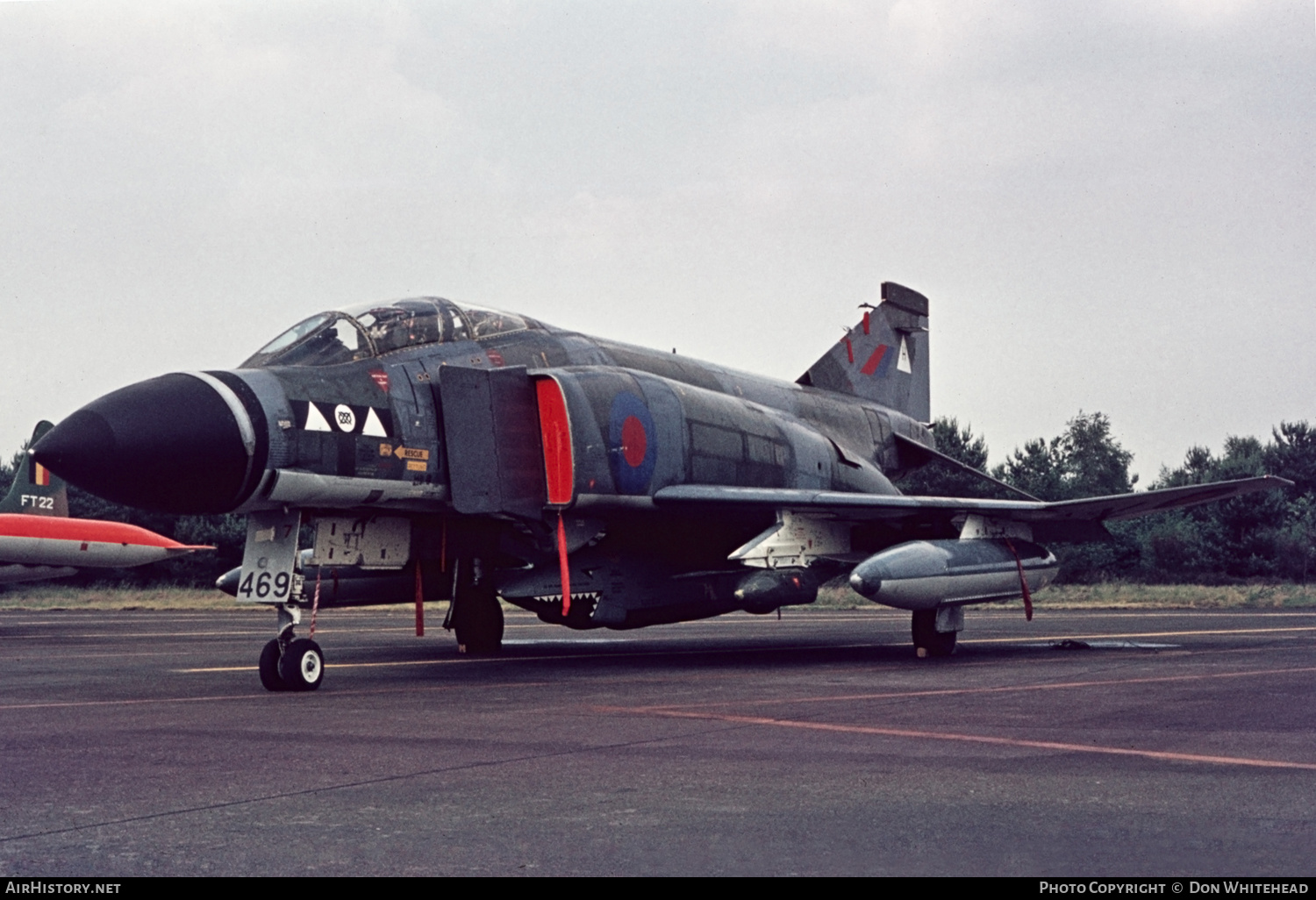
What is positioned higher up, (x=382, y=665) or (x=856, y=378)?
(x=856, y=378)

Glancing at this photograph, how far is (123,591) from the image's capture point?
44938 mm

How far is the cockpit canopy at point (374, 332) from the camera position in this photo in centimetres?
1124

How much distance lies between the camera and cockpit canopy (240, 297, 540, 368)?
11242mm

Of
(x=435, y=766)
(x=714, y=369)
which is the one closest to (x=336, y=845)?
(x=435, y=766)

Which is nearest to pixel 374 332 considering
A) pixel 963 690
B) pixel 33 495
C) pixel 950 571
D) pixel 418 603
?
pixel 418 603

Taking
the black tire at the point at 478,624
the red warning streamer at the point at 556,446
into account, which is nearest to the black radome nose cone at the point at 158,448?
the red warning streamer at the point at 556,446

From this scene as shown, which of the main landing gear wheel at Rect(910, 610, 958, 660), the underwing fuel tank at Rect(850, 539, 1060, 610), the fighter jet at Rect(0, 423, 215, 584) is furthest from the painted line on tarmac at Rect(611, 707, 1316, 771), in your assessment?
the fighter jet at Rect(0, 423, 215, 584)

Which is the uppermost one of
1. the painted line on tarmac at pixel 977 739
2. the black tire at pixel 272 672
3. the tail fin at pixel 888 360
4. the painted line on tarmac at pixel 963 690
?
the tail fin at pixel 888 360

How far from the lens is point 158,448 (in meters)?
A: 9.48

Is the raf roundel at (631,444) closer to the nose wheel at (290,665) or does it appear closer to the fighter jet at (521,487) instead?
the fighter jet at (521,487)

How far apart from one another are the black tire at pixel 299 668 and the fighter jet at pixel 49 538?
53.1ft

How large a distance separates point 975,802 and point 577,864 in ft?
5.83

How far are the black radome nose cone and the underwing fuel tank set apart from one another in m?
5.89

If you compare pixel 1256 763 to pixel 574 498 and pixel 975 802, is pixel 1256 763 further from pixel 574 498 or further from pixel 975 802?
pixel 574 498
